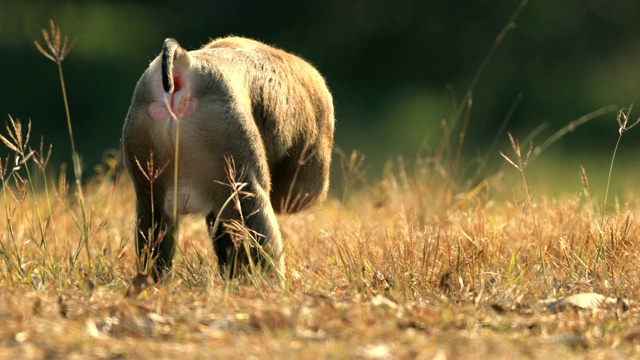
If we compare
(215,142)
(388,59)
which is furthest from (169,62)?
(388,59)

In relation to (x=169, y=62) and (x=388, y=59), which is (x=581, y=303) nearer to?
(x=169, y=62)

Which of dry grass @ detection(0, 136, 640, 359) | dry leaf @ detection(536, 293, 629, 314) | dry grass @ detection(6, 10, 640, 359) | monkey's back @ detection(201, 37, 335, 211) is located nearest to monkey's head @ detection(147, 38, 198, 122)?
monkey's back @ detection(201, 37, 335, 211)

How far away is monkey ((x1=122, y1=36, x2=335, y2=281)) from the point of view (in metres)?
4.69

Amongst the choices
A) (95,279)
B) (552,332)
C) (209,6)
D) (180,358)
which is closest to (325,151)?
(95,279)

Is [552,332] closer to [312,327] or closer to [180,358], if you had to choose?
[312,327]

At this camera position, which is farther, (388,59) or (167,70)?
(388,59)

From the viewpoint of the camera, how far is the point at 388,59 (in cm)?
1675

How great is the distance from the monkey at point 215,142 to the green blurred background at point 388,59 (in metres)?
8.24

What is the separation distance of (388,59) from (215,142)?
40.0 ft

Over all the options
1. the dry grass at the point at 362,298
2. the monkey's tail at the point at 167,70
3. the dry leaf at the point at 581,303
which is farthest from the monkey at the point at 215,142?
the dry leaf at the point at 581,303

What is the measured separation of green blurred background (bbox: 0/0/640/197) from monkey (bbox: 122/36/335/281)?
324 inches

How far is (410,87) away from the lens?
53.2ft

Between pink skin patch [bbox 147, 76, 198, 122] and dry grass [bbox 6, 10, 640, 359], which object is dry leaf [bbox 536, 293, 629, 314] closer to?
dry grass [bbox 6, 10, 640, 359]

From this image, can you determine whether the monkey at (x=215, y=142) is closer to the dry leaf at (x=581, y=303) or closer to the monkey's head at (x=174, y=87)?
the monkey's head at (x=174, y=87)
